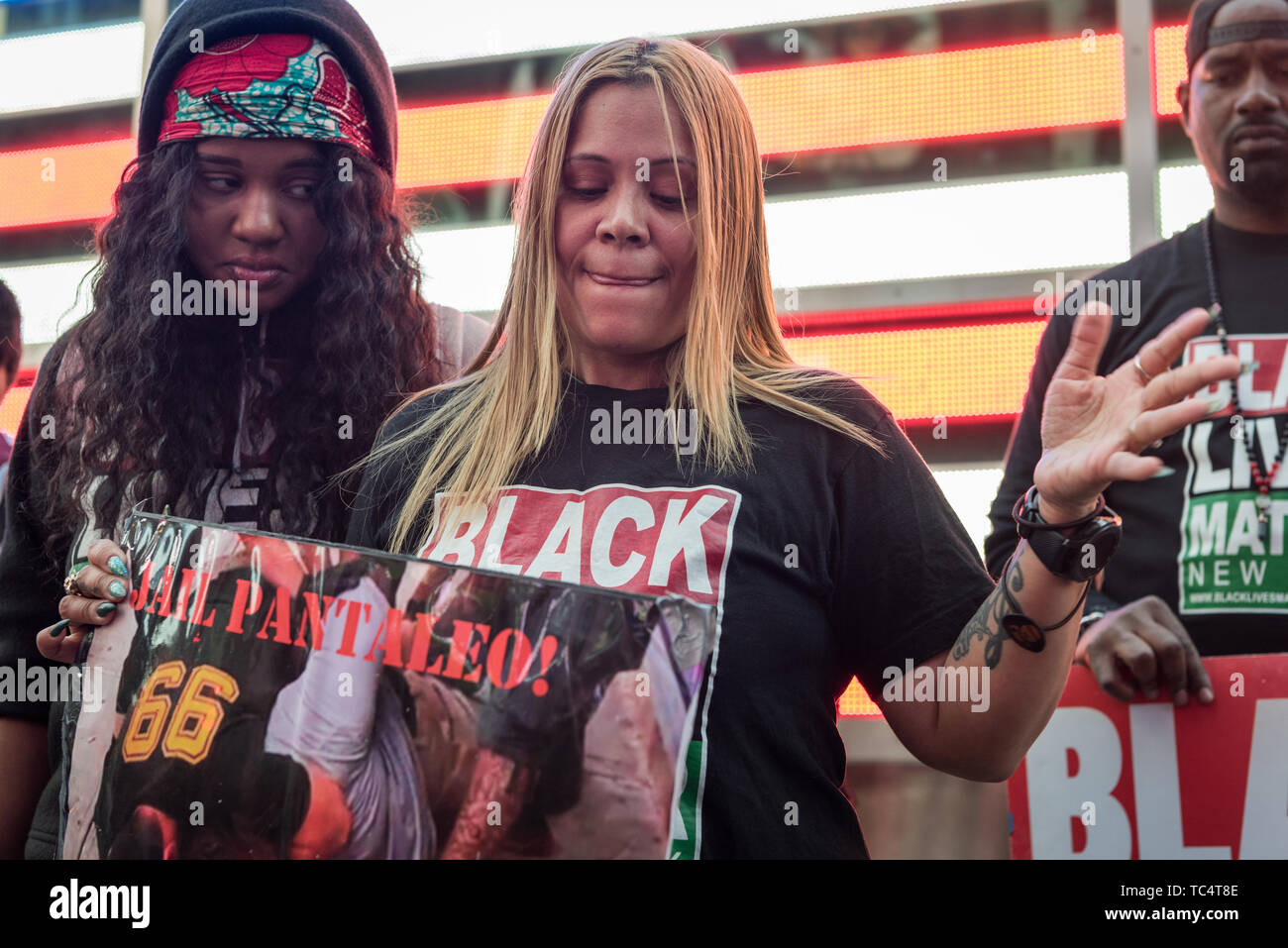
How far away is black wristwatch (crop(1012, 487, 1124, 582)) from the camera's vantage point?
124 centimetres

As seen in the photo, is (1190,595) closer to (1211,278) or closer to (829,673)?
(1211,278)

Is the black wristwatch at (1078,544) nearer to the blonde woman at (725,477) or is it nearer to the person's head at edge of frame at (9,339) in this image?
the blonde woman at (725,477)

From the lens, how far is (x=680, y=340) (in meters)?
1.54

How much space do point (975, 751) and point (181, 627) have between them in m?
0.84

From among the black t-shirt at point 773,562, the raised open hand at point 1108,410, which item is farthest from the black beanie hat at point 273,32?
the raised open hand at point 1108,410

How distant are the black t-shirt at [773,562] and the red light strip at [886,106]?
1897 mm

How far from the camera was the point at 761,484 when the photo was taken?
A: 1.38 m

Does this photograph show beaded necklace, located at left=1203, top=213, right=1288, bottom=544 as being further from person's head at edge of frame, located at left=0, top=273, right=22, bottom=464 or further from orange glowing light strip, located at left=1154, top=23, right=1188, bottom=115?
person's head at edge of frame, located at left=0, top=273, right=22, bottom=464

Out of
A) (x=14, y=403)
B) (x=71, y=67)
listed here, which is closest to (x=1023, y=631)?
(x=14, y=403)

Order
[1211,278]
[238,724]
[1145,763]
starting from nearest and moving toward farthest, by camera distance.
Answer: [238,724]
[1145,763]
[1211,278]

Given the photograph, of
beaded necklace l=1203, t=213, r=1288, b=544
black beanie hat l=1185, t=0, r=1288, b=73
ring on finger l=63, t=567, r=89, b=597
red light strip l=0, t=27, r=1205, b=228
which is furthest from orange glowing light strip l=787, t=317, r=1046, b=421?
ring on finger l=63, t=567, r=89, b=597

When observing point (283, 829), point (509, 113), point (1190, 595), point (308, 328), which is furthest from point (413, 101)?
point (283, 829)

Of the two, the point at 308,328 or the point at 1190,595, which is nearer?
the point at 308,328

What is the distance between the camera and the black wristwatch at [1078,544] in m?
1.24
